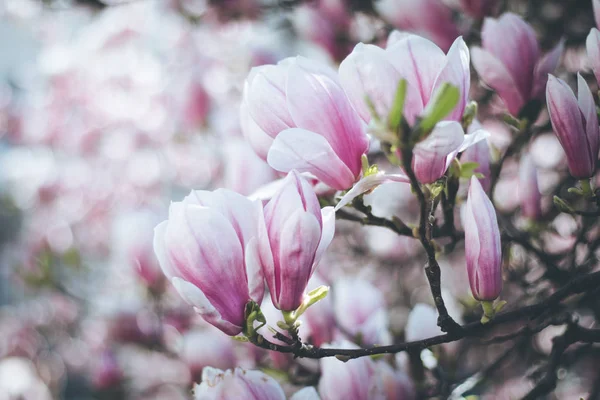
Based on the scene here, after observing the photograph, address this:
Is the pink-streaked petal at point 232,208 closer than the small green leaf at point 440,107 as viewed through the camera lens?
No

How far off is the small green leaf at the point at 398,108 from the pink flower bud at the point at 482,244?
0.15 m

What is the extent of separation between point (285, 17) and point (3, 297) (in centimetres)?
587

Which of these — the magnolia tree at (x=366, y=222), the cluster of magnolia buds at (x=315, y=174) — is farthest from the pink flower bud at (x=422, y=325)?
the cluster of magnolia buds at (x=315, y=174)

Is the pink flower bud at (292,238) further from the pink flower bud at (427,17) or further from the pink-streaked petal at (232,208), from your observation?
the pink flower bud at (427,17)

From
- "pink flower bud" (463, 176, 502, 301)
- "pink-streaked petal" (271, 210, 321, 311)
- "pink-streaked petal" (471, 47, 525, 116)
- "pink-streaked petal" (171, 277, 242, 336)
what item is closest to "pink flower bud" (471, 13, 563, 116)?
"pink-streaked petal" (471, 47, 525, 116)

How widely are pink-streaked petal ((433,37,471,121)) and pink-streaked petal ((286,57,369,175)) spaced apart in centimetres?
9

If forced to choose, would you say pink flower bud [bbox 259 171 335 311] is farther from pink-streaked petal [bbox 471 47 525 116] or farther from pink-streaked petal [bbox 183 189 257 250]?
pink-streaked petal [bbox 471 47 525 116]

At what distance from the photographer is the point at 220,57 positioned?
2.24 meters

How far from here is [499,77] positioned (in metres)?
0.67

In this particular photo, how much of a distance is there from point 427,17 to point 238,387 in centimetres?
67

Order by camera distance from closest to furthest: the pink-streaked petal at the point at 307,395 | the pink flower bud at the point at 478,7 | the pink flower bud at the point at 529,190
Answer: the pink-streaked petal at the point at 307,395, the pink flower bud at the point at 529,190, the pink flower bud at the point at 478,7

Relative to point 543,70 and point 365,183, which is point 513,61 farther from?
point 365,183

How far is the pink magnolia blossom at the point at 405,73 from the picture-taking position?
0.46 meters

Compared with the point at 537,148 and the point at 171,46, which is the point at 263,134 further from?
the point at 171,46
